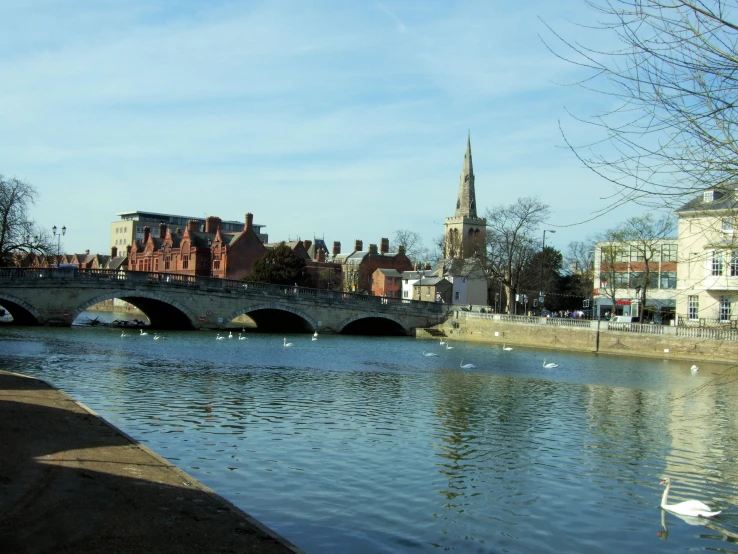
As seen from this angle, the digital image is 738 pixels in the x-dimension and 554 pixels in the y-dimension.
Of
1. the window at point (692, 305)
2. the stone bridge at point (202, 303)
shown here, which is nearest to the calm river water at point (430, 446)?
the stone bridge at point (202, 303)

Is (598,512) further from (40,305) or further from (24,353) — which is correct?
(40,305)

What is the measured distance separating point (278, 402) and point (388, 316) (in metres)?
46.0

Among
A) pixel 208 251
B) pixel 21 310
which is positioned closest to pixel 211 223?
pixel 208 251

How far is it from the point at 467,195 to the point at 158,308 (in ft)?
226

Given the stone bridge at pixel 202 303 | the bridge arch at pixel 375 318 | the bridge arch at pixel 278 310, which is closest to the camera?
the stone bridge at pixel 202 303

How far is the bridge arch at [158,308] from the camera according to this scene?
180 feet

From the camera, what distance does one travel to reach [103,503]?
926 cm

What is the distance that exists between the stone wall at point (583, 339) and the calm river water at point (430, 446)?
12.7 metres

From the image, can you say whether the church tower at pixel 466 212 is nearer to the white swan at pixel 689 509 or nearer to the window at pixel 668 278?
the window at pixel 668 278

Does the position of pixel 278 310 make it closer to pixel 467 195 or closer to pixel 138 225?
pixel 467 195

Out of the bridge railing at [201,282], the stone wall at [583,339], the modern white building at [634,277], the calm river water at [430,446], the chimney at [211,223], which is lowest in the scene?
the calm river water at [430,446]

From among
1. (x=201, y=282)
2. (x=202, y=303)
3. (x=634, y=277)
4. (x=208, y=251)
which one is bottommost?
(x=202, y=303)

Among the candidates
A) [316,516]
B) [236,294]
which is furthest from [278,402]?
[236,294]

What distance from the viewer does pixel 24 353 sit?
33875mm
